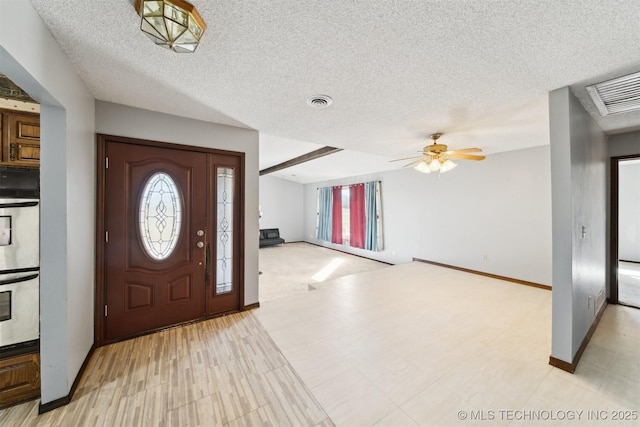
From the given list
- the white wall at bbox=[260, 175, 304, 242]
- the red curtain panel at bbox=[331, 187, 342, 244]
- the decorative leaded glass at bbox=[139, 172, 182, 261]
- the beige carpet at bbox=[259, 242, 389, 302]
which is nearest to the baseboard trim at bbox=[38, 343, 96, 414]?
the decorative leaded glass at bbox=[139, 172, 182, 261]

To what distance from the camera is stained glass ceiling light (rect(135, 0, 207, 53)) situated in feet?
3.69

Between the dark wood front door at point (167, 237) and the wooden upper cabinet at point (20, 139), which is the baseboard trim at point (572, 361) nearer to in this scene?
the dark wood front door at point (167, 237)

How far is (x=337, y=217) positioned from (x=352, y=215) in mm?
742

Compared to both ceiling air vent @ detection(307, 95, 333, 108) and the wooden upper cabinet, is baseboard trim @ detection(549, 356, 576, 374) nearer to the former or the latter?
Result: ceiling air vent @ detection(307, 95, 333, 108)

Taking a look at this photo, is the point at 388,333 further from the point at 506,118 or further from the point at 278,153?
the point at 278,153

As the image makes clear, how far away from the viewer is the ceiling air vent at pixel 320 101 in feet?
7.11

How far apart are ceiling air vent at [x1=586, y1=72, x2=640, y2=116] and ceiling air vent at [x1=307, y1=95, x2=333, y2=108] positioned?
2090 mm

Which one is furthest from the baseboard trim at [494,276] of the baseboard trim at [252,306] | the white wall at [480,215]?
the baseboard trim at [252,306]

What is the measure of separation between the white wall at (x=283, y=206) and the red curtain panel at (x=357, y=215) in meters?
3.13

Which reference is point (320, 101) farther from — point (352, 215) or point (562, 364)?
point (352, 215)

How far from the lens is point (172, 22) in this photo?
3.88ft

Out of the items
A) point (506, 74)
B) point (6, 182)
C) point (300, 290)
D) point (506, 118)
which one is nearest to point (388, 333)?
point (300, 290)

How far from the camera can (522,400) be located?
1628 millimetres

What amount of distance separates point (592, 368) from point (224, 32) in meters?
3.62
